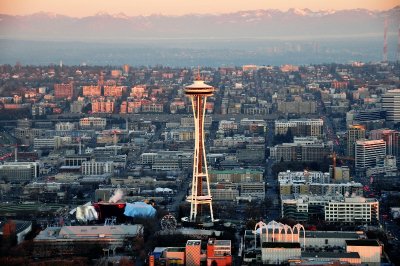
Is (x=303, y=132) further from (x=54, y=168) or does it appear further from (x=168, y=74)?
(x=168, y=74)

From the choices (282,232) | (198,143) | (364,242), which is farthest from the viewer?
(198,143)

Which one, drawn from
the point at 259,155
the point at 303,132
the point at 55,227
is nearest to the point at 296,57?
the point at 303,132

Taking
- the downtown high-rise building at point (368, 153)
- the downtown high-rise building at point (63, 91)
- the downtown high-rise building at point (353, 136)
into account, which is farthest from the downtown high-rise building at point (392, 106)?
the downtown high-rise building at point (63, 91)

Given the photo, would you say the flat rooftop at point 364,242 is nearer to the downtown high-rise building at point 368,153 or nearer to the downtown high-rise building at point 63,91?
the downtown high-rise building at point 368,153

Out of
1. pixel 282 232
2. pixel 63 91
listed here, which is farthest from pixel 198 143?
pixel 63 91

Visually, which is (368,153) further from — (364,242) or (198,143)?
(364,242)

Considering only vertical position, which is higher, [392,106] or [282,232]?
[392,106]

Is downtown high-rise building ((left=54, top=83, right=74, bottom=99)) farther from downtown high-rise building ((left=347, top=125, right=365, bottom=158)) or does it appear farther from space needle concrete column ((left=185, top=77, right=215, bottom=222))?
space needle concrete column ((left=185, top=77, right=215, bottom=222))

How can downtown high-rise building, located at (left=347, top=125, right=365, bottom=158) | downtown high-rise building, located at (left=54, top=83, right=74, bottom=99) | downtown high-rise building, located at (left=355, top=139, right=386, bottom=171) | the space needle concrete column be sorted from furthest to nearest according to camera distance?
1. downtown high-rise building, located at (left=54, top=83, right=74, bottom=99)
2. downtown high-rise building, located at (left=347, top=125, right=365, bottom=158)
3. downtown high-rise building, located at (left=355, top=139, right=386, bottom=171)
4. the space needle concrete column

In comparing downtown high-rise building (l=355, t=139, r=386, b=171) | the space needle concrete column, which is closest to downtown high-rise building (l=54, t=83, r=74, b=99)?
downtown high-rise building (l=355, t=139, r=386, b=171)

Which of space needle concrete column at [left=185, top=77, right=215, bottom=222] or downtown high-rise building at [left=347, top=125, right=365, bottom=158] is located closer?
space needle concrete column at [left=185, top=77, right=215, bottom=222]

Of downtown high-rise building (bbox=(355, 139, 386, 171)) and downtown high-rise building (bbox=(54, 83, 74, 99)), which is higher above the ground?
downtown high-rise building (bbox=(54, 83, 74, 99))
